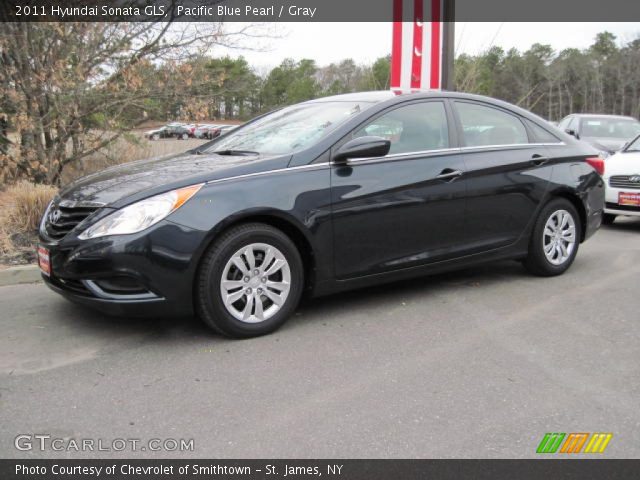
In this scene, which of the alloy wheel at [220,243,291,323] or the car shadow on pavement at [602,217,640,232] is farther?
the car shadow on pavement at [602,217,640,232]

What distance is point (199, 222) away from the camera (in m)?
3.55

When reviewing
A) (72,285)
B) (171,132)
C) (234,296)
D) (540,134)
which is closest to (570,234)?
(540,134)

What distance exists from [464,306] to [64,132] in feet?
20.5

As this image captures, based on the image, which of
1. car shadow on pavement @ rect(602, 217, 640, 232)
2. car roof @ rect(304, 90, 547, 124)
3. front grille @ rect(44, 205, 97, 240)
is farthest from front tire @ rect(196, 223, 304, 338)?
car shadow on pavement @ rect(602, 217, 640, 232)

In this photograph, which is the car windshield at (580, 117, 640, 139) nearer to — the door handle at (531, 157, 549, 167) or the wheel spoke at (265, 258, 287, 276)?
the door handle at (531, 157, 549, 167)

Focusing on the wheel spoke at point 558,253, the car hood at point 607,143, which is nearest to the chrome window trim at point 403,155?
the wheel spoke at point 558,253

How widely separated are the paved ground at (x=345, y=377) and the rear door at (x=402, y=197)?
44cm

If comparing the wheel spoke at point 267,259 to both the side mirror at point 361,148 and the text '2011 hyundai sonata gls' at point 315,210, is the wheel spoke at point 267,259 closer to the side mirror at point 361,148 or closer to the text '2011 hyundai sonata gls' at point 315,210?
the text '2011 hyundai sonata gls' at point 315,210

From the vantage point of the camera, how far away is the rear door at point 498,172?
477cm

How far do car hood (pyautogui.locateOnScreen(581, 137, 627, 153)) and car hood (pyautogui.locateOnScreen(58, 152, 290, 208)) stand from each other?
1005cm

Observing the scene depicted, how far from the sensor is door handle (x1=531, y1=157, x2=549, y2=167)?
516cm
